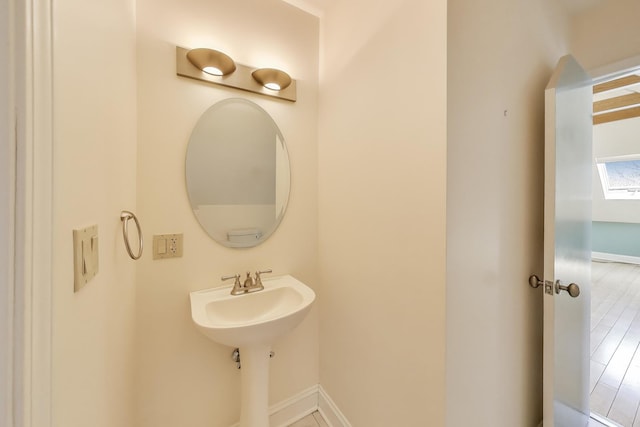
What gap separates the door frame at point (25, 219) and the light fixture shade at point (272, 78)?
1063 millimetres

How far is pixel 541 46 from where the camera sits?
1.19 m

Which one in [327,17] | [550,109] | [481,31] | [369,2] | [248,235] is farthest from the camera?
[327,17]

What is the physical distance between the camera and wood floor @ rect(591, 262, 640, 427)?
151 cm

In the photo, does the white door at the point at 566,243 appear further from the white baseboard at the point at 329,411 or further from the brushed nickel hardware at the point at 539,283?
the white baseboard at the point at 329,411

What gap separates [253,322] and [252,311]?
0.97ft

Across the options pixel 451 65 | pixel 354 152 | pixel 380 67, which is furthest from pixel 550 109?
pixel 354 152

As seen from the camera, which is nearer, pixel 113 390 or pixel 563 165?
pixel 113 390

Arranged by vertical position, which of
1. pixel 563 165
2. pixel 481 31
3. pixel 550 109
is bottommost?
pixel 563 165

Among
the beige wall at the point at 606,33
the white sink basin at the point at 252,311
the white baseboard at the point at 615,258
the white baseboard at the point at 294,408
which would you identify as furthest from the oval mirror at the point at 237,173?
the white baseboard at the point at 615,258

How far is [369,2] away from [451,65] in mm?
665

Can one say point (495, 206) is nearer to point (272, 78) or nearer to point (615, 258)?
point (272, 78)

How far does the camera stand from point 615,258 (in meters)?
4.76

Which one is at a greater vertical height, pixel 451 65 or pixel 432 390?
pixel 451 65

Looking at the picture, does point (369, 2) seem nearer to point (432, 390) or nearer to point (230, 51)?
point (230, 51)
